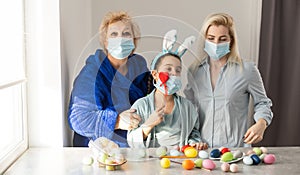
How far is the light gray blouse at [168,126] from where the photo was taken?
1437mm

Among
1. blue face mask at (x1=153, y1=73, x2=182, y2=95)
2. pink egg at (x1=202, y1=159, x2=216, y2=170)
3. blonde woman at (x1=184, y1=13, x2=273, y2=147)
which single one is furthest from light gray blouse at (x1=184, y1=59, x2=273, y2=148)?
pink egg at (x1=202, y1=159, x2=216, y2=170)

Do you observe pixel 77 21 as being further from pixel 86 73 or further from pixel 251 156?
pixel 251 156

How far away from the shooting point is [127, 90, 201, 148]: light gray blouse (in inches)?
56.6

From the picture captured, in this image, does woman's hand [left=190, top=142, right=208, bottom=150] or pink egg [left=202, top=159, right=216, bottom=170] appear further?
woman's hand [left=190, top=142, right=208, bottom=150]

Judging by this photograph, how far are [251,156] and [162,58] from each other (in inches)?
19.8

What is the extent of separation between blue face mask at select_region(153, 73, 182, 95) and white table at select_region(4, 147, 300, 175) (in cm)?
27

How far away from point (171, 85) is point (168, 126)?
17 cm

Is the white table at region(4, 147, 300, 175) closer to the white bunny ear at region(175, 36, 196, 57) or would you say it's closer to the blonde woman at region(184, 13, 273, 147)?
the blonde woman at region(184, 13, 273, 147)

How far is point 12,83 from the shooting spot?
131 centimetres

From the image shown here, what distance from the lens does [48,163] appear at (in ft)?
4.50

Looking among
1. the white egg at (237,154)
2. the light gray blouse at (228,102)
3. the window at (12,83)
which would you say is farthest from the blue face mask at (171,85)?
the window at (12,83)

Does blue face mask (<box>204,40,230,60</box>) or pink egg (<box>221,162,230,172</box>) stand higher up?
blue face mask (<box>204,40,230,60</box>)

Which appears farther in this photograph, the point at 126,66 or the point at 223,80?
the point at 223,80

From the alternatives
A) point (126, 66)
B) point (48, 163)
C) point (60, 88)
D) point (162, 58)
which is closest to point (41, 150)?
point (48, 163)
